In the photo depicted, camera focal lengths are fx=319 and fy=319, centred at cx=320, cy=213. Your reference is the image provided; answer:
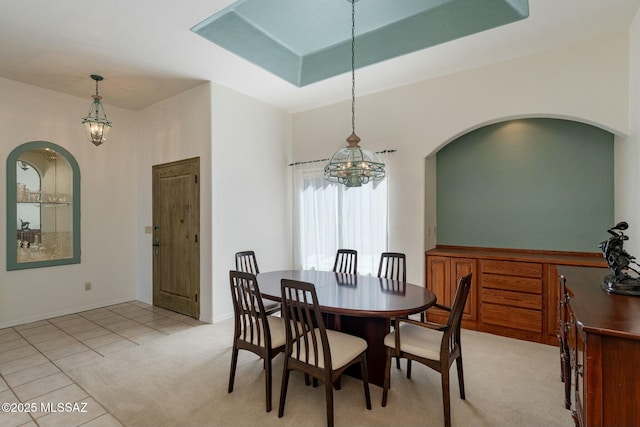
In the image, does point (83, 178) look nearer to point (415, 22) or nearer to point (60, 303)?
point (60, 303)

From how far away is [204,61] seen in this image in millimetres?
3549

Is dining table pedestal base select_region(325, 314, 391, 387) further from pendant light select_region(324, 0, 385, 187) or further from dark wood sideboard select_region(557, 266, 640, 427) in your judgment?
dark wood sideboard select_region(557, 266, 640, 427)

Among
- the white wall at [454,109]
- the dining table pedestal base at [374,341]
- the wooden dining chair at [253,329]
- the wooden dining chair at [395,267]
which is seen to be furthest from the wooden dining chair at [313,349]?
the white wall at [454,109]

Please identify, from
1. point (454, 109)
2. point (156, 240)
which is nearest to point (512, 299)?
point (454, 109)

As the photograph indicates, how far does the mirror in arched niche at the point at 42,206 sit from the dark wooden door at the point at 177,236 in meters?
1.04

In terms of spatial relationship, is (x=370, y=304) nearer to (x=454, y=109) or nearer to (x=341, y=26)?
→ (x=454, y=109)

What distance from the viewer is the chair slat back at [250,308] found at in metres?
2.28

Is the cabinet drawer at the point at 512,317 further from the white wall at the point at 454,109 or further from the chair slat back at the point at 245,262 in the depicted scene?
the chair slat back at the point at 245,262

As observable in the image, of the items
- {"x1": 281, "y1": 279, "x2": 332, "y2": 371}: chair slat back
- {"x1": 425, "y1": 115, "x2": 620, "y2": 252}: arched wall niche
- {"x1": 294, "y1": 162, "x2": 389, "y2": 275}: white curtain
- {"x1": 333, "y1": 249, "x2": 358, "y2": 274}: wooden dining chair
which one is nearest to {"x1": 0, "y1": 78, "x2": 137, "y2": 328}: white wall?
{"x1": 294, "y1": 162, "x2": 389, "y2": 275}: white curtain

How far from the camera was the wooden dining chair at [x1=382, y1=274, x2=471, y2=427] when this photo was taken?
2.06 metres

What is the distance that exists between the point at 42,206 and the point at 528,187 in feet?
20.8

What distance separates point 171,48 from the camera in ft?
10.7

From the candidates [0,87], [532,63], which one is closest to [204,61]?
[0,87]

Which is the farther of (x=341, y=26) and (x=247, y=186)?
(x=247, y=186)
